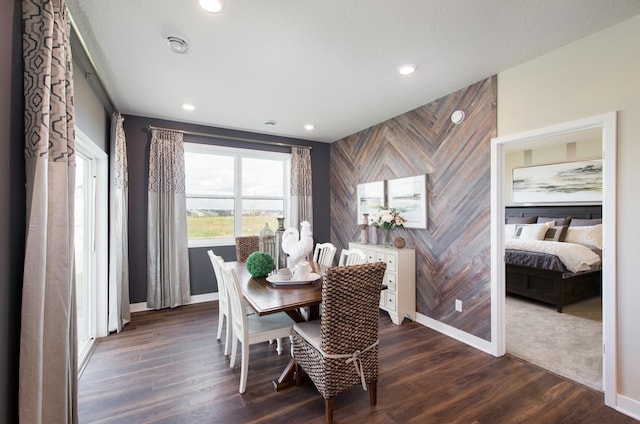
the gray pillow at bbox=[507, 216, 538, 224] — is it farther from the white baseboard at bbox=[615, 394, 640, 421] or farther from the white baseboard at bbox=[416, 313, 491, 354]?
the white baseboard at bbox=[615, 394, 640, 421]

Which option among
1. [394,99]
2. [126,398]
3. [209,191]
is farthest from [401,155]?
[126,398]

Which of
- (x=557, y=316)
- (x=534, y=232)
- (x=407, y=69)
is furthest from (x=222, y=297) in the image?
(x=534, y=232)

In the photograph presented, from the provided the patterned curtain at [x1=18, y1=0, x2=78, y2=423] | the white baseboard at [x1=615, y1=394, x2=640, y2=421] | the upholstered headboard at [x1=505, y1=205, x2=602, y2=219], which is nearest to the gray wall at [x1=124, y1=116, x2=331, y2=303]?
the patterned curtain at [x1=18, y1=0, x2=78, y2=423]

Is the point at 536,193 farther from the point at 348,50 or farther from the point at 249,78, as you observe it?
the point at 249,78

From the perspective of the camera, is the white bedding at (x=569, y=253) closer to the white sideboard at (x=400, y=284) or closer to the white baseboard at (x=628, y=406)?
the white sideboard at (x=400, y=284)

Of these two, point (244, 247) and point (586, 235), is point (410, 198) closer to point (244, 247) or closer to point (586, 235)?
point (244, 247)

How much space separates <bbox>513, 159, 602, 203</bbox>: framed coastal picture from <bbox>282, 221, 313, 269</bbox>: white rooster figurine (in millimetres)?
5380

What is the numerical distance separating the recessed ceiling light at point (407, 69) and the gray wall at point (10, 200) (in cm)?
245

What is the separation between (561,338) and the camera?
2895 millimetres

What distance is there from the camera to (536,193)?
551 centimetres

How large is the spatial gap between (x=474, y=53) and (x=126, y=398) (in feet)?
12.4

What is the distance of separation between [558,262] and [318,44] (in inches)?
158

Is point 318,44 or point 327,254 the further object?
point 327,254

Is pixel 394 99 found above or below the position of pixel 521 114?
above
